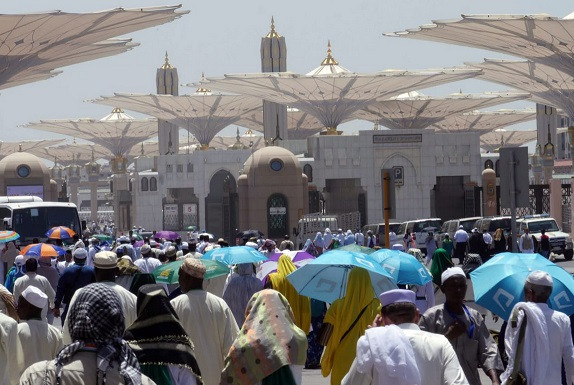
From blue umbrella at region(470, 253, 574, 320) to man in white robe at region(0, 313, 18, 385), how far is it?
9.16ft

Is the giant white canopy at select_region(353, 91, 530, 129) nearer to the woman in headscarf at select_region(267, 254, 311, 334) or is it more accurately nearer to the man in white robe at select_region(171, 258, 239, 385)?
the woman in headscarf at select_region(267, 254, 311, 334)

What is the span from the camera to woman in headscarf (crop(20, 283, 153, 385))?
527cm

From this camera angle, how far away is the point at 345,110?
244 feet

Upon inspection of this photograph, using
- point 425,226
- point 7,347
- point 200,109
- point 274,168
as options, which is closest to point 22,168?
point 200,109

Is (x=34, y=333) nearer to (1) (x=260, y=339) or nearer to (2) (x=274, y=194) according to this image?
(1) (x=260, y=339)

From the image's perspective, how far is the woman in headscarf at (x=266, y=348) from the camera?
7609mm

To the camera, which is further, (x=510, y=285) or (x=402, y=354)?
(x=510, y=285)

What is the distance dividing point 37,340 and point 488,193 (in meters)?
63.3

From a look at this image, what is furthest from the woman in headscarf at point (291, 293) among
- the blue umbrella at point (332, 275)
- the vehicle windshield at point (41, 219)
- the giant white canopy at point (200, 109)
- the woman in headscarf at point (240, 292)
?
the giant white canopy at point (200, 109)

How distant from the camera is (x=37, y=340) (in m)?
8.73

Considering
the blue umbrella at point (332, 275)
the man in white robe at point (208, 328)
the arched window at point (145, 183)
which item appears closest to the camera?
the man in white robe at point (208, 328)

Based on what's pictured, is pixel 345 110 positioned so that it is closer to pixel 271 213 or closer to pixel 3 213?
pixel 271 213

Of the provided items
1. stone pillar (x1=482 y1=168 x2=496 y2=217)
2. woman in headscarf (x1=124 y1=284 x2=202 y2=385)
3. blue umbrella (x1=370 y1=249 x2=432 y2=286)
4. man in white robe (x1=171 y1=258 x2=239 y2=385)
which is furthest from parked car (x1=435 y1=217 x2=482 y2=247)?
woman in headscarf (x1=124 y1=284 x2=202 y2=385)

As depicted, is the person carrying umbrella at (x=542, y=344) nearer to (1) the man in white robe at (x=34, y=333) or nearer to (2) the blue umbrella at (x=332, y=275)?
(1) the man in white robe at (x=34, y=333)
